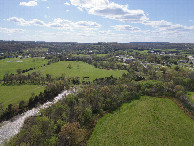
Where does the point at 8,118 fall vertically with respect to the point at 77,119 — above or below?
below

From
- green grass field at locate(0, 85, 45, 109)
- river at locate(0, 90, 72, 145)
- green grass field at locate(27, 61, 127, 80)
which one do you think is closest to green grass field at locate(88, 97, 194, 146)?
river at locate(0, 90, 72, 145)

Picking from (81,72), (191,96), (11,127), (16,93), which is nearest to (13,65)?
(81,72)

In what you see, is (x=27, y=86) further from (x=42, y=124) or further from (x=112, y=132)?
(x=112, y=132)

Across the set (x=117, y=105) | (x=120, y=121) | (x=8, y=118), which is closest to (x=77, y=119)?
(x=120, y=121)

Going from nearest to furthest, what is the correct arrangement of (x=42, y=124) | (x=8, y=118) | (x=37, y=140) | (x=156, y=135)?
(x=37, y=140) < (x=42, y=124) < (x=156, y=135) < (x=8, y=118)

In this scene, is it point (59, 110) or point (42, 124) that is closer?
point (42, 124)

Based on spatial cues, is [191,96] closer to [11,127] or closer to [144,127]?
[144,127]

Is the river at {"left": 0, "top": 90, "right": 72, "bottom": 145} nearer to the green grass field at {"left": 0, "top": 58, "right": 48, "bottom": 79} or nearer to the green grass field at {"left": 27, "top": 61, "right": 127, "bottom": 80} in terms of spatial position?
the green grass field at {"left": 27, "top": 61, "right": 127, "bottom": 80}

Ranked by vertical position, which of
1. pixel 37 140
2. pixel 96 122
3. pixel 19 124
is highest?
pixel 37 140
